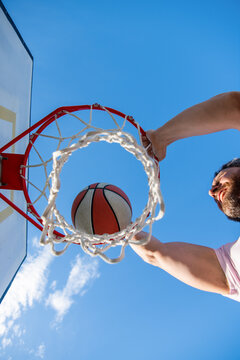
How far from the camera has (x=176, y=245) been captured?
201 cm

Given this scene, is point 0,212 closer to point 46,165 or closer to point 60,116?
point 46,165

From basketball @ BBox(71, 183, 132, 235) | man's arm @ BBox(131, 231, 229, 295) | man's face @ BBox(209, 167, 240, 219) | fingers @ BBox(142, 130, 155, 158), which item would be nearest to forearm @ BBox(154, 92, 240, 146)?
fingers @ BBox(142, 130, 155, 158)

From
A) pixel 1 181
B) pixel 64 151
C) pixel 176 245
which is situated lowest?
pixel 176 245

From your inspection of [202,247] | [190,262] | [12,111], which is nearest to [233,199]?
[202,247]

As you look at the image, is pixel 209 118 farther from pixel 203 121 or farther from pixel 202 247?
pixel 202 247

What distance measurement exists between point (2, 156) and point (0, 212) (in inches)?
22.4

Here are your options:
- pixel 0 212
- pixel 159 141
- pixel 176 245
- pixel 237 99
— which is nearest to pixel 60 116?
pixel 159 141

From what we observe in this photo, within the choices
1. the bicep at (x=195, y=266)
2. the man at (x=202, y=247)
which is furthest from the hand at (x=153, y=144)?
the bicep at (x=195, y=266)

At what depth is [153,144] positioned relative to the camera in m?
2.06

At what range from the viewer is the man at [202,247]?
175cm

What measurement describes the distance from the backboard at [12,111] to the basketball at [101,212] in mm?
855

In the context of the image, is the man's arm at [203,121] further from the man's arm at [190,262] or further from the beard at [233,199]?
the man's arm at [190,262]

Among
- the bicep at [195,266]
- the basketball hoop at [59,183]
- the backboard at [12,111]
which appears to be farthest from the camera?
the backboard at [12,111]

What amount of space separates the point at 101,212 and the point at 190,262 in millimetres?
888
